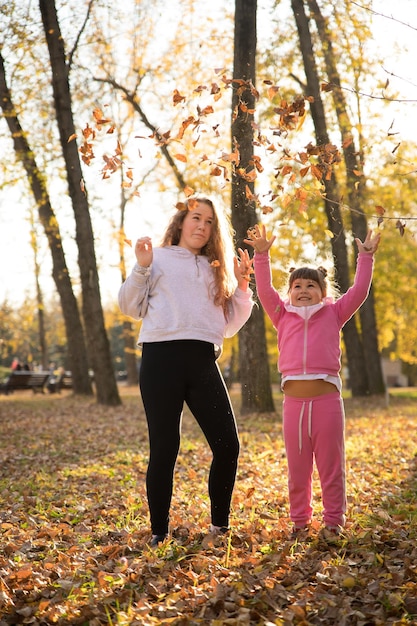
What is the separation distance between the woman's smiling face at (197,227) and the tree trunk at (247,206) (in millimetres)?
4294

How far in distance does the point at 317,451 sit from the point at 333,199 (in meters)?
12.2

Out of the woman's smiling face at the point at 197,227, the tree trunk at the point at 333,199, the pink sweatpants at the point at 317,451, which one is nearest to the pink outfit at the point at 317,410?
the pink sweatpants at the point at 317,451

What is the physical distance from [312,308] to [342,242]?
47.4 ft

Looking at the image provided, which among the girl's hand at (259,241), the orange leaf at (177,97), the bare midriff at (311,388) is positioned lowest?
the bare midriff at (311,388)

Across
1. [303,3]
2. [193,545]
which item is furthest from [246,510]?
[303,3]

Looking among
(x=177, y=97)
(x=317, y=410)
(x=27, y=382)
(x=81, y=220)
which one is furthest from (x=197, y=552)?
(x=27, y=382)

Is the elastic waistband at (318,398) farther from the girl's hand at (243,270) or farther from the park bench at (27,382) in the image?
the park bench at (27,382)

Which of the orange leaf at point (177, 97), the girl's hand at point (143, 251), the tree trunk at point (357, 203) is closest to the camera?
the girl's hand at point (143, 251)

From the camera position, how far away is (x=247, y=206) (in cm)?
1085

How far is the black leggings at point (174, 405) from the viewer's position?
4348 mm

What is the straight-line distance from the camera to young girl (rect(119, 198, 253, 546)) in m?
4.36

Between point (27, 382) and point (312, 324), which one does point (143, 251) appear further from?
point (27, 382)

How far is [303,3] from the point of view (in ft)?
50.2

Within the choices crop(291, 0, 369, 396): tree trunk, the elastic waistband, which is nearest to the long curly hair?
the elastic waistband
